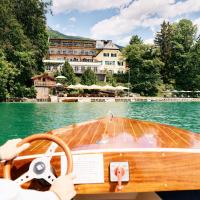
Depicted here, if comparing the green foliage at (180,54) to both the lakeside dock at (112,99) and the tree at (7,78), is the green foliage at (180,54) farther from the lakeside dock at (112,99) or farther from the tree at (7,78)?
the tree at (7,78)

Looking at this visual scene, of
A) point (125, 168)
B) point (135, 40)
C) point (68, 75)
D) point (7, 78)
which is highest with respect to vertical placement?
point (135, 40)

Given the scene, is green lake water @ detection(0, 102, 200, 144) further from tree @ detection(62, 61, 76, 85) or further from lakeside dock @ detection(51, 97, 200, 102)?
tree @ detection(62, 61, 76, 85)

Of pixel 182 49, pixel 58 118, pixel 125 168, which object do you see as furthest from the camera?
pixel 182 49

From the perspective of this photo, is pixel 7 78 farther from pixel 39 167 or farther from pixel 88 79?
pixel 39 167

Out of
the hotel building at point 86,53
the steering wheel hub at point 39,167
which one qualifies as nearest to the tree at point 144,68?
the hotel building at point 86,53

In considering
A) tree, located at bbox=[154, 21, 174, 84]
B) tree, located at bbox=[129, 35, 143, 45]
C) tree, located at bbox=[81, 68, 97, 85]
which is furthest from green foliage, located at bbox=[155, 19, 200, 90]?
tree, located at bbox=[81, 68, 97, 85]

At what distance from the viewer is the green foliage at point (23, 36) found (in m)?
43.8

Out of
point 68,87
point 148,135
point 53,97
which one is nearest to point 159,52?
point 68,87

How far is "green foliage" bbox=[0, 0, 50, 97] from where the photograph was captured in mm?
43769

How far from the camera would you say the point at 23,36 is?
45.9m

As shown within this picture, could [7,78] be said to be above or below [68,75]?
below

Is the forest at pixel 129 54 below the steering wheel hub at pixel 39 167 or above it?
above

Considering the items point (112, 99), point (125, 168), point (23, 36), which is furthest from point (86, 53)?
point (125, 168)

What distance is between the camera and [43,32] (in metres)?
51.8
